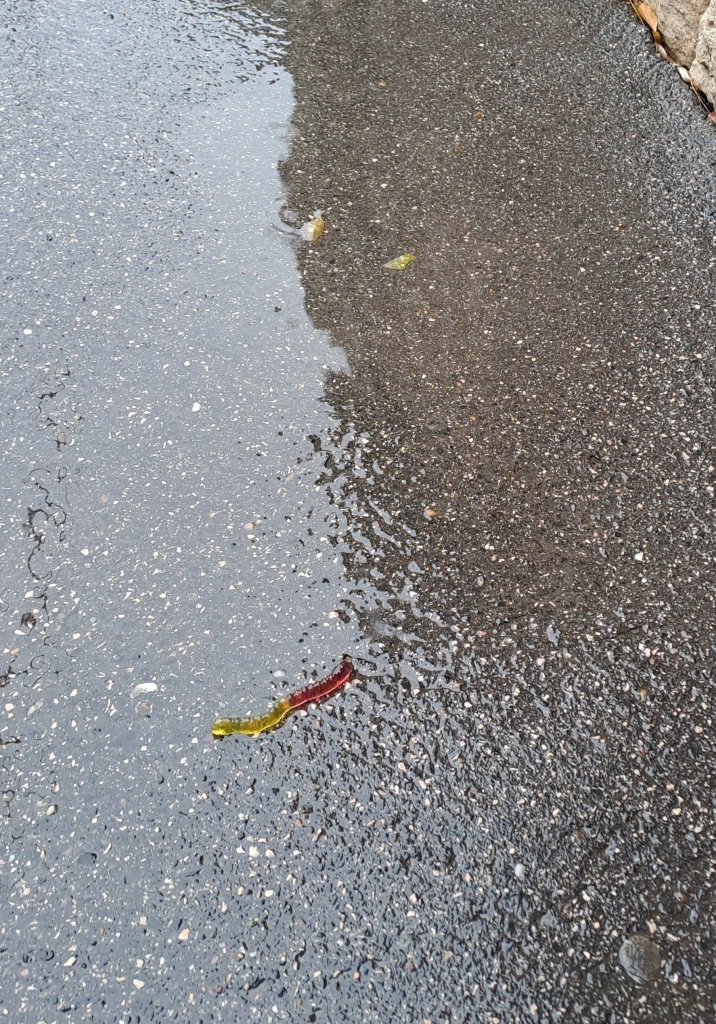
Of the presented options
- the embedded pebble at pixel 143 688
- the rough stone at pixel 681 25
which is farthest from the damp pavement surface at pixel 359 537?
the rough stone at pixel 681 25

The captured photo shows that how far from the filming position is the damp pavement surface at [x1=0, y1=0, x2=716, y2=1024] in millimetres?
1717

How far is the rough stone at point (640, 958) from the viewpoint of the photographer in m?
1.67

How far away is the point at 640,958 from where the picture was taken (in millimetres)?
1683

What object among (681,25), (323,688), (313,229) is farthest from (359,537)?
(681,25)

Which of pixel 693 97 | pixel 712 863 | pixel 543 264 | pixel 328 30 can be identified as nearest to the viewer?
pixel 712 863

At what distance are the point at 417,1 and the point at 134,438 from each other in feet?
9.56

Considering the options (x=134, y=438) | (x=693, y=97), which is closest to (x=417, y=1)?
(x=693, y=97)

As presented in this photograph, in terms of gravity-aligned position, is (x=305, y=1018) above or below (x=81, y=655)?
above

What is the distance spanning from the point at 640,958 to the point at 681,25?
3676 mm

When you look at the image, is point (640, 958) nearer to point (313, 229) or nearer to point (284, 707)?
point (284, 707)

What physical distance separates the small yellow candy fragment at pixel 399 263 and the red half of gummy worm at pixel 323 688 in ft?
4.96

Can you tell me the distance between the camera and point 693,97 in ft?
11.8

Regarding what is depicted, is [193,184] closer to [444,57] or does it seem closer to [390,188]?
[390,188]

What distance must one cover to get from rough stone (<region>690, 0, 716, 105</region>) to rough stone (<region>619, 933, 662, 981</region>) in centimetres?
324
